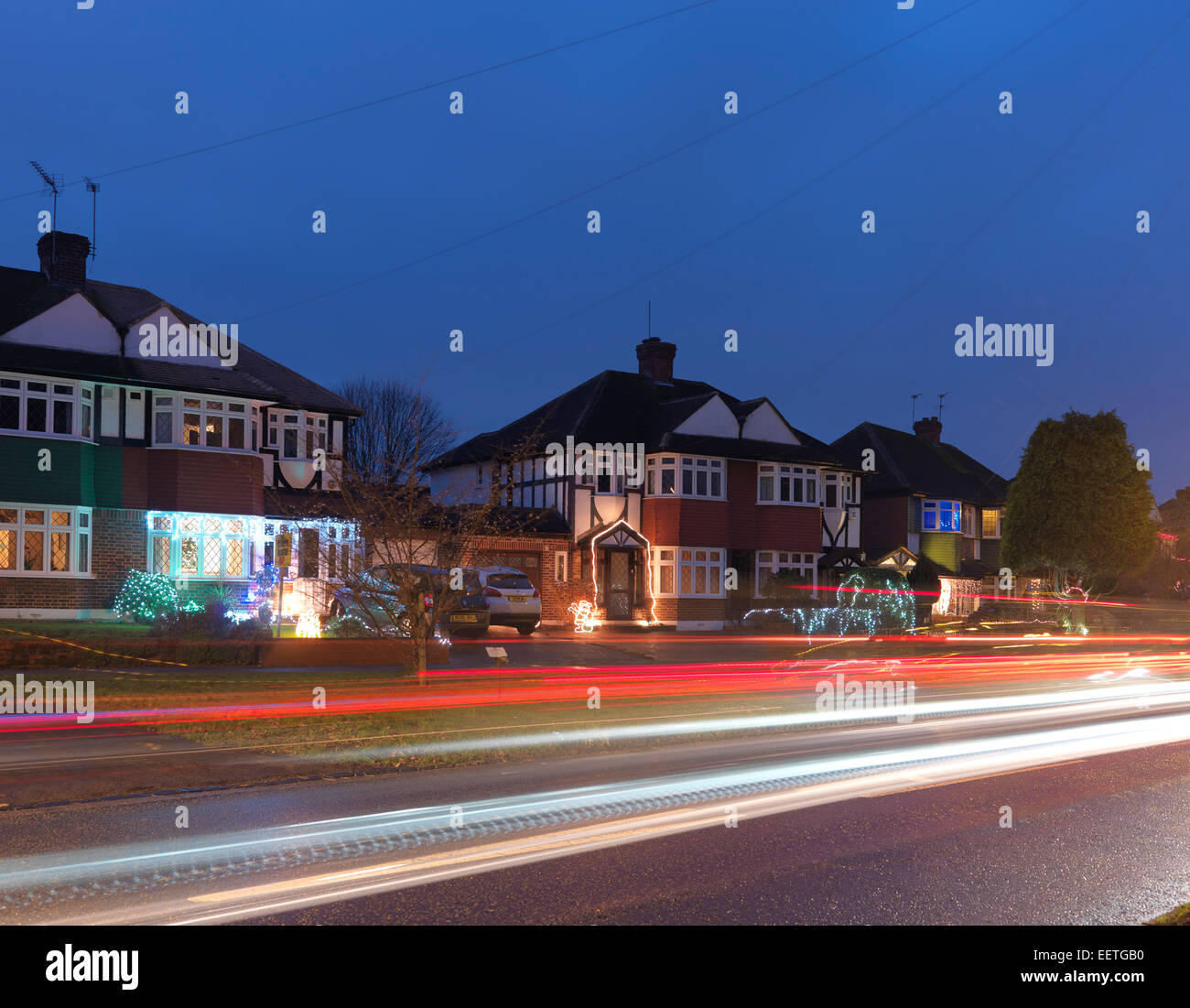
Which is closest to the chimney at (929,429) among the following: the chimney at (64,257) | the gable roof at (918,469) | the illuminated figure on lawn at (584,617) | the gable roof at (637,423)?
the gable roof at (918,469)

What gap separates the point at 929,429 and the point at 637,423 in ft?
91.6

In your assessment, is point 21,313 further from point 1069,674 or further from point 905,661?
point 1069,674

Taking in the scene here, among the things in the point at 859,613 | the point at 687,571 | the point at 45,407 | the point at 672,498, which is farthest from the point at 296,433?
the point at 859,613

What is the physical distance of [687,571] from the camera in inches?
1545

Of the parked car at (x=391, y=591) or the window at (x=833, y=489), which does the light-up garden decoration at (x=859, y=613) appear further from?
the parked car at (x=391, y=591)

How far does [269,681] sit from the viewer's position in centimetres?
1811

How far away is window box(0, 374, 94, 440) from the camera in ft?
85.1

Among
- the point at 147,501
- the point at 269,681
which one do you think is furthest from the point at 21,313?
the point at 269,681

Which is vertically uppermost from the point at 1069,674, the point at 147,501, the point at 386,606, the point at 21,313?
the point at 21,313

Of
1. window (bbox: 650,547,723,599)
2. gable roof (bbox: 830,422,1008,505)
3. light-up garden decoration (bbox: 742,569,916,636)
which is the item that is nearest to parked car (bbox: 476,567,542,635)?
light-up garden decoration (bbox: 742,569,916,636)

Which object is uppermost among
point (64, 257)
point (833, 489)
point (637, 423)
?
point (64, 257)

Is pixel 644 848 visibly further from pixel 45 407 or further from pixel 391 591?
pixel 45 407
